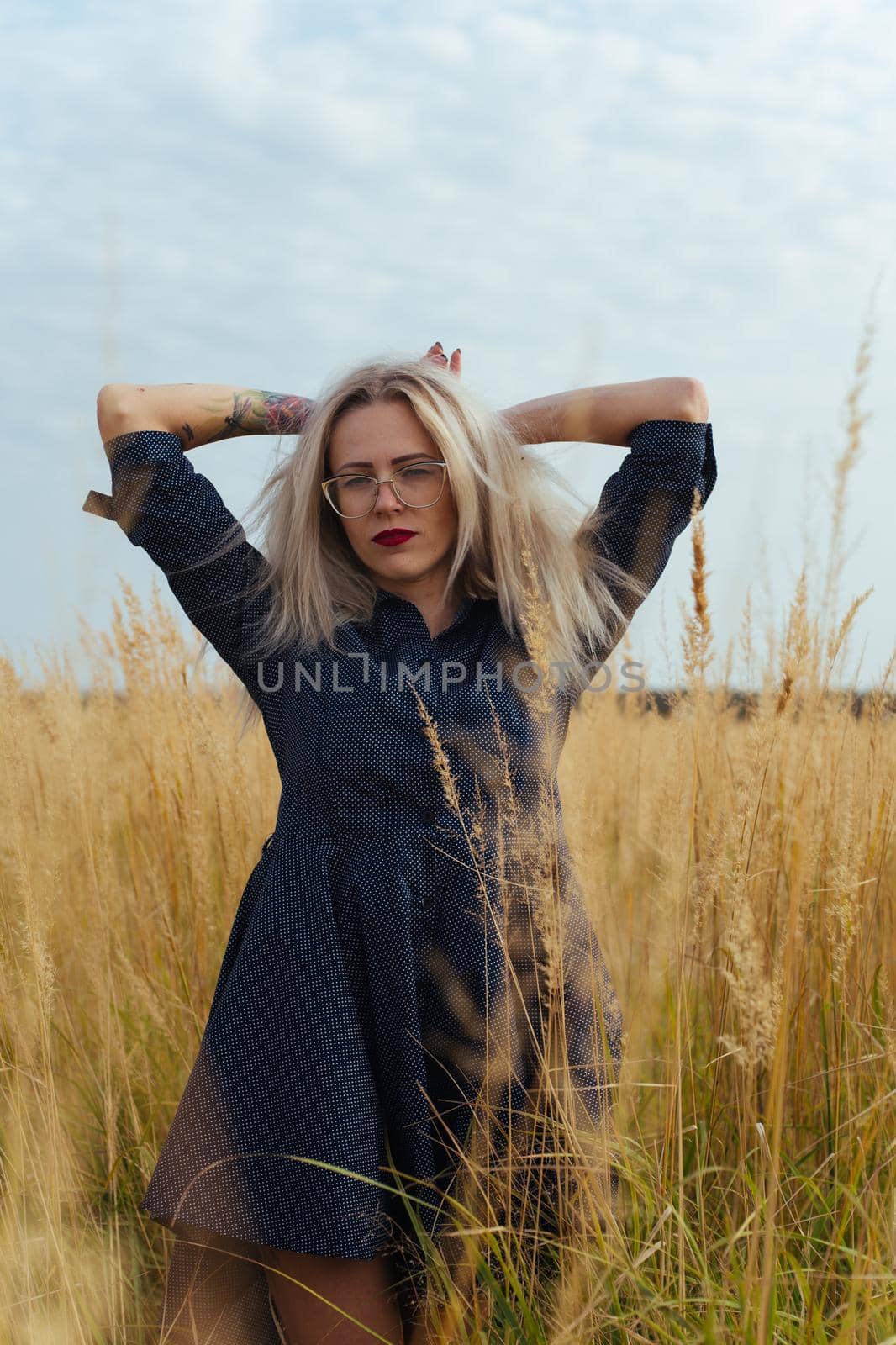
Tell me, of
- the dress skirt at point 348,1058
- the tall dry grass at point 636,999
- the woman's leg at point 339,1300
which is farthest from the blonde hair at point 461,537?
the woman's leg at point 339,1300

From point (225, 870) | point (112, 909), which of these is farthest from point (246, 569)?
point (112, 909)

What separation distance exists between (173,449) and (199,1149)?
1103 millimetres

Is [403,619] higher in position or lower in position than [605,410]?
lower

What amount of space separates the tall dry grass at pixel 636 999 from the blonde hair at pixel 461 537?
257 millimetres

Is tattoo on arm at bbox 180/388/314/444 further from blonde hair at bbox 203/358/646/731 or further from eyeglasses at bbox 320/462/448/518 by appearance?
eyeglasses at bbox 320/462/448/518

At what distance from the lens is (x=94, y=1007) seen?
222 cm

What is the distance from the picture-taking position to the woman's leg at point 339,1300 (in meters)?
1.37

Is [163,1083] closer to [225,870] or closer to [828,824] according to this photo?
[225,870]

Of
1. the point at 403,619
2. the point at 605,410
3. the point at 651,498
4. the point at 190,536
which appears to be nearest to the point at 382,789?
the point at 403,619

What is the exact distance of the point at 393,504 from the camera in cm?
162

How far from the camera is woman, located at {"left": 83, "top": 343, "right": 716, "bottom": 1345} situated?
140 cm

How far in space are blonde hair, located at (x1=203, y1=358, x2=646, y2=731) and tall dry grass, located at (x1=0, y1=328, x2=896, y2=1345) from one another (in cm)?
26

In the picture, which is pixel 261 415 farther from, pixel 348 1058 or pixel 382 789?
pixel 348 1058

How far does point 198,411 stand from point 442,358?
46 cm
